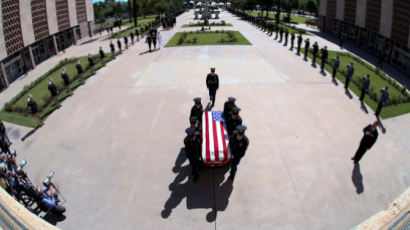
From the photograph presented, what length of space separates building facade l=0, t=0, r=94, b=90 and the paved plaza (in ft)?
28.6

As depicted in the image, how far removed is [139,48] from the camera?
24.5m

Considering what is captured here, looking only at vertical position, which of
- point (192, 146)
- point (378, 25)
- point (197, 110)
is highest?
point (378, 25)

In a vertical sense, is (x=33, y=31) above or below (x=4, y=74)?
above

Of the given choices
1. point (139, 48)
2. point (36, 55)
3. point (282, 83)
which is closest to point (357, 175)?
point (282, 83)

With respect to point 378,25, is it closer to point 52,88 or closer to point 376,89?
point 376,89

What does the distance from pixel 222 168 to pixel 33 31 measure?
72.7ft

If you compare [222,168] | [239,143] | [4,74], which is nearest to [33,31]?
[4,74]

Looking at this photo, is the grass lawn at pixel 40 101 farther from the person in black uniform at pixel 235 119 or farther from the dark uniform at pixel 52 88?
the person in black uniform at pixel 235 119

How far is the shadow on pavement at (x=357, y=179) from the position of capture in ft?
23.2

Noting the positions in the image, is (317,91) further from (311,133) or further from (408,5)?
(408,5)

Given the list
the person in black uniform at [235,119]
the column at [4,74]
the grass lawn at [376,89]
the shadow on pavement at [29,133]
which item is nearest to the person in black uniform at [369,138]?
the person in black uniform at [235,119]

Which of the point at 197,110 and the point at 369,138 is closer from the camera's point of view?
the point at 369,138

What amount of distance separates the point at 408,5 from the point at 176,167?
62.4 ft

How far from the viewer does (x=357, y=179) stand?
7.43 m
